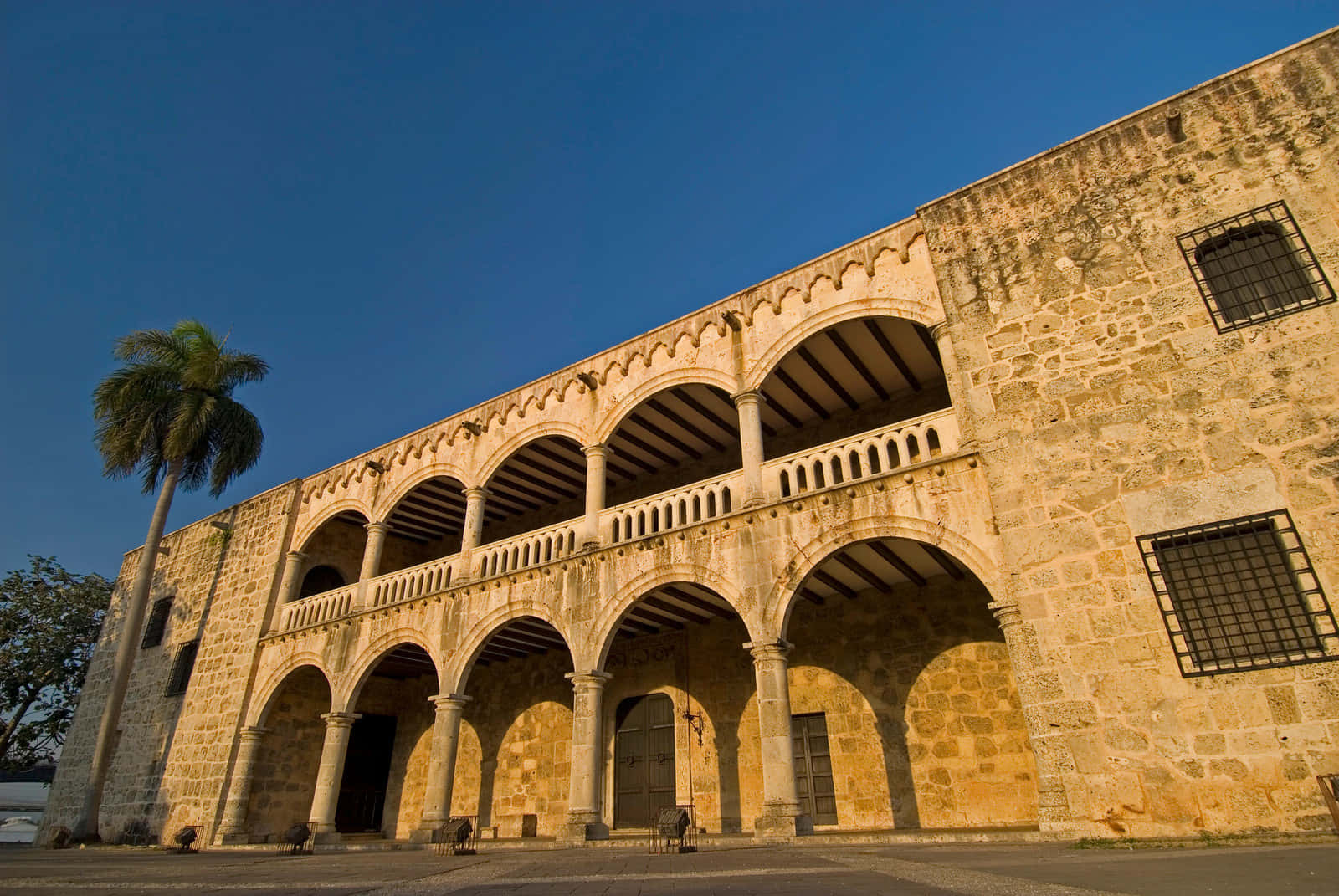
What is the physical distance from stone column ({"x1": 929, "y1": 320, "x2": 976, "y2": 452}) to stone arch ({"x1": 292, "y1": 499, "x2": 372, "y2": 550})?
12116 millimetres

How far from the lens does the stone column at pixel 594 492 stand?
11398 mm

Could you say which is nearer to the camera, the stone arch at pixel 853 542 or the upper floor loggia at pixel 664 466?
the stone arch at pixel 853 542

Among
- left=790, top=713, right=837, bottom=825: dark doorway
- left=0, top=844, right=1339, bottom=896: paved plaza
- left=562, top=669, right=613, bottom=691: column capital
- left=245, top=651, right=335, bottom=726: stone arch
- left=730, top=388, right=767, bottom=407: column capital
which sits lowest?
left=0, top=844, right=1339, bottom=896: paved plaza

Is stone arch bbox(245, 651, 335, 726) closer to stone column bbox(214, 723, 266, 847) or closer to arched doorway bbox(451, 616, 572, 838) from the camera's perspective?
stone column bbox(214, 723, 266, 847)

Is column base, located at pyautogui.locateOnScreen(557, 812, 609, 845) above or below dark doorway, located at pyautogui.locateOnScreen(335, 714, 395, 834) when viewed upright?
below

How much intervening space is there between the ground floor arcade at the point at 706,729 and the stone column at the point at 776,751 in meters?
0.02

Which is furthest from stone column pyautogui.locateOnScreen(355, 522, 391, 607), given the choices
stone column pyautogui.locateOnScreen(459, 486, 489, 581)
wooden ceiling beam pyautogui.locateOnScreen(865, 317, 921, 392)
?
wooden ceiling beam pyautogui.locateOnScreen(865, 317, 921, 392)

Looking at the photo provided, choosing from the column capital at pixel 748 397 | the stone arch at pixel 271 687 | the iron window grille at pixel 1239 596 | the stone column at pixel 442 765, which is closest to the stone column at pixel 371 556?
the stone arch at pixel 271 687

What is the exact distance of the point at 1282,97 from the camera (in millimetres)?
7891

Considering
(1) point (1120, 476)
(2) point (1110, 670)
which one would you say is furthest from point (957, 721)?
(1) point (1120, 476)

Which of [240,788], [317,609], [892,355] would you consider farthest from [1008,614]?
[240,788]

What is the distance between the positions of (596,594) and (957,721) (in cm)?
540

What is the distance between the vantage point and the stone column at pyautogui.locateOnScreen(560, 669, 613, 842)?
9742 mm

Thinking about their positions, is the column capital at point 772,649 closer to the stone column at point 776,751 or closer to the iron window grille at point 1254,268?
the stone column at point 776,751
